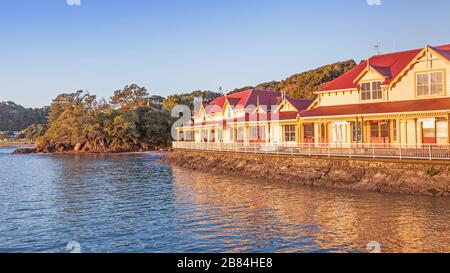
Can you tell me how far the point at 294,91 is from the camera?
3760 inches

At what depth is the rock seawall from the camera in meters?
20.8

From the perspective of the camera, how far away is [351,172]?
24.7 meters

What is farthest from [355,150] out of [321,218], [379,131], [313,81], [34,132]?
[34,132]

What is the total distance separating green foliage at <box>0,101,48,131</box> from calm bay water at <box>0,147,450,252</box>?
157 meters

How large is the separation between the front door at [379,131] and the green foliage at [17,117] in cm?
15812

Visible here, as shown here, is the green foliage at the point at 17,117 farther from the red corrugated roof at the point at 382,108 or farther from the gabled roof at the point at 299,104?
the red corrugated roof at the point at 382,108

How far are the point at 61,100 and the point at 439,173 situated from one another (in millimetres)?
116244

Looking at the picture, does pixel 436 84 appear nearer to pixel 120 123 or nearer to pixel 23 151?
pixel 120 123

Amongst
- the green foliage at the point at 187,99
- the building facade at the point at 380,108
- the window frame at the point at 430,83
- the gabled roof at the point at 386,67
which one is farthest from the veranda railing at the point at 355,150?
the green foliage at the point at 187,99

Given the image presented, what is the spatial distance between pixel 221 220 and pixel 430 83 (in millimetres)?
19299

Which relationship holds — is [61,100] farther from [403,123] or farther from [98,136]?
[403,123]

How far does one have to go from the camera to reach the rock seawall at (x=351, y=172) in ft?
68.3

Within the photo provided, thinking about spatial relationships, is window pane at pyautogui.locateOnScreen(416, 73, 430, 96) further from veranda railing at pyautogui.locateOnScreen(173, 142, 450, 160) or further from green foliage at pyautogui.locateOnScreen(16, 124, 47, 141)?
green foliage at pyautogui.locateOnScreen(16, 124, 47, 141)

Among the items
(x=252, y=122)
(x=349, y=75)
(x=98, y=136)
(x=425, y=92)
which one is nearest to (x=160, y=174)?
(x=252, y=122)
